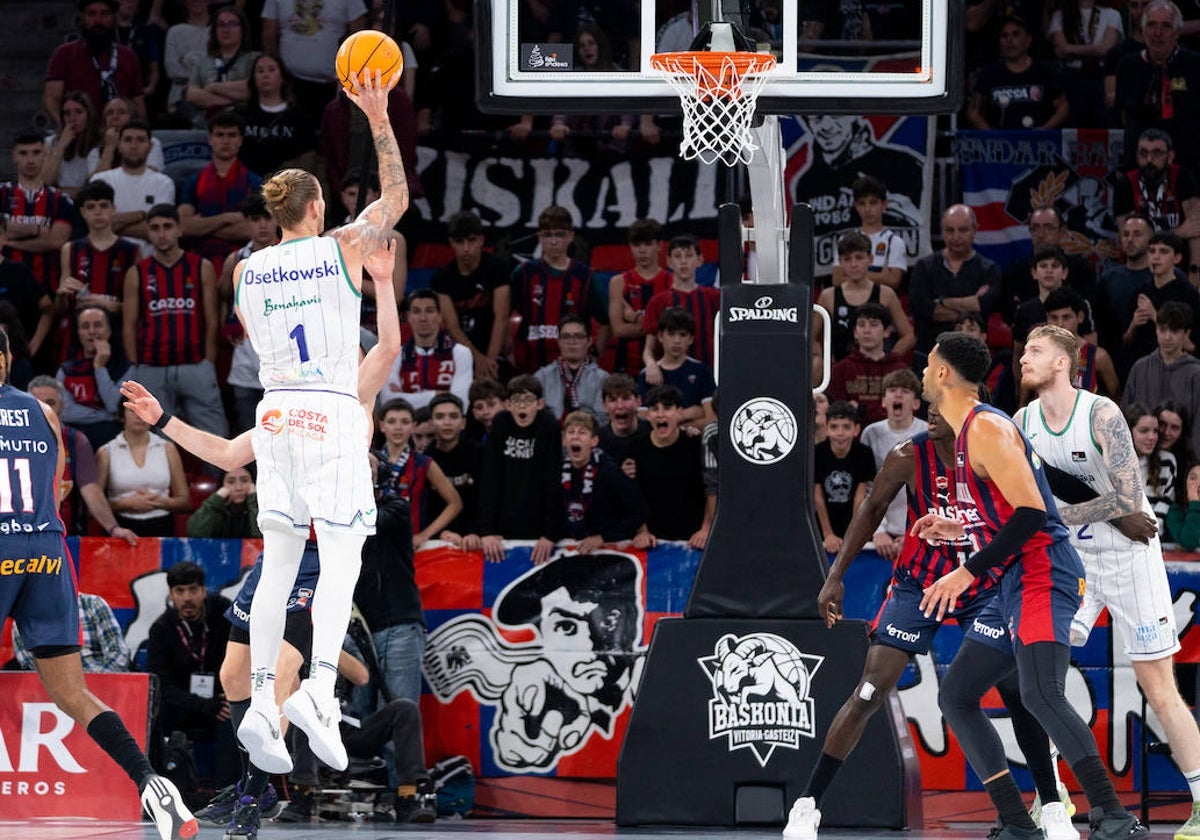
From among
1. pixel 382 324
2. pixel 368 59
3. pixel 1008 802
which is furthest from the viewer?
pixel 1008 802

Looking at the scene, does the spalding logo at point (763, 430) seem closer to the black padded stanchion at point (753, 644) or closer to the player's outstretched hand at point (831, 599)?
the black padded stanchion at point (753, 644)

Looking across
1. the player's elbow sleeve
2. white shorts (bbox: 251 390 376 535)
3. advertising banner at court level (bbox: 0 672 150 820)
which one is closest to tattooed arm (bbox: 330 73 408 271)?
white shorts (bbox: 251 390 376 535)

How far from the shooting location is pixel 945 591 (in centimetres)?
738

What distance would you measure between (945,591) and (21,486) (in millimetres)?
4039

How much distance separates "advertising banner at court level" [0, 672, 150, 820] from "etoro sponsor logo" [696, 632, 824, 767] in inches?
142

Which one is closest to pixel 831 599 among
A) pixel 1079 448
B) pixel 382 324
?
pixel 1079 448

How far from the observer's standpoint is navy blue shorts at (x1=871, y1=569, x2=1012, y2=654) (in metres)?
7.63

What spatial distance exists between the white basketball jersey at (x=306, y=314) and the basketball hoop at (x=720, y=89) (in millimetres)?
2717

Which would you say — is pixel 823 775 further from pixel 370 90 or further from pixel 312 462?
pixel 370 90

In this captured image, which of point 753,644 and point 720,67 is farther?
point 753,644

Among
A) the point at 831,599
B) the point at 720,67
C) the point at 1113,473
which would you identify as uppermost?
the point at 720,67

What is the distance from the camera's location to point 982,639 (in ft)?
25.0

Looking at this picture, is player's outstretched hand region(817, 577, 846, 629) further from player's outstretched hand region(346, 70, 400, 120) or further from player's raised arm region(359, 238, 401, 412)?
player's outstretched hand region(346, 70, 400, 120)

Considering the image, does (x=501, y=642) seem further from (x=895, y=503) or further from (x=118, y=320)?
(x=118, y=320)
